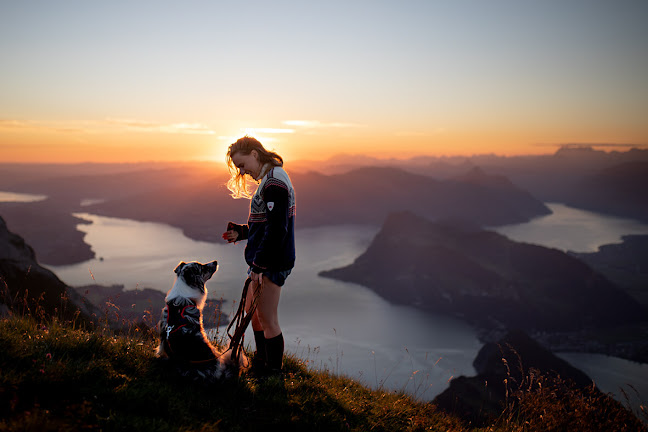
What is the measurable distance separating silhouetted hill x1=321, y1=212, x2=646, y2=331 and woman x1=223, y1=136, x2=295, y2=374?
385ft

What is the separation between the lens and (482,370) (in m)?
72.1

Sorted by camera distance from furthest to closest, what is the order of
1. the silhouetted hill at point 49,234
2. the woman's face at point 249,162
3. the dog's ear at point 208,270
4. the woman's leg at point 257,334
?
1. the silhouetted hill at point 49,234
2. the woman's leg at point 257,334
3. the woman's face at point 249,162
4. the dog's ear at point 208,270

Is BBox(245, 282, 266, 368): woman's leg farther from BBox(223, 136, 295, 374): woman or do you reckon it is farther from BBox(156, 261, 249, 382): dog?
BBox(156, 261, 249, 382): dog

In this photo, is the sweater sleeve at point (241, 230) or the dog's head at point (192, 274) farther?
the sweater sleeve at point (241, 230)

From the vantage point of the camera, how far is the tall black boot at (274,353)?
4.32m

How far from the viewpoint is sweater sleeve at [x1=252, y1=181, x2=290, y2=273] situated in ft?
12.5

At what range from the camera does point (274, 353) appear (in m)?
4.33

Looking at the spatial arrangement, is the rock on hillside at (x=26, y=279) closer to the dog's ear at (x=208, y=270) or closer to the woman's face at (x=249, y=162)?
the dog's ear at (x=208, y=270)

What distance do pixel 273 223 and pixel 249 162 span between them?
794 mm

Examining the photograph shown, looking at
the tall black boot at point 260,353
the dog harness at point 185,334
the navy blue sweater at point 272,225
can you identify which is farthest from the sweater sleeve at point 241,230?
the tall black boot at point 260,353

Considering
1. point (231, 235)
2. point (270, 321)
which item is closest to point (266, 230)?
point (231, 235)

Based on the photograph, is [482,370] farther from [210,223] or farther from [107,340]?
[210,223]

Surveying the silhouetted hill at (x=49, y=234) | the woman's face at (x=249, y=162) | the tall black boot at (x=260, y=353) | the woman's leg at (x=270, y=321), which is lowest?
the silhouetted hill at (x=49, y=234)

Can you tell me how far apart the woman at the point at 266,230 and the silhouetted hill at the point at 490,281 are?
385ft
